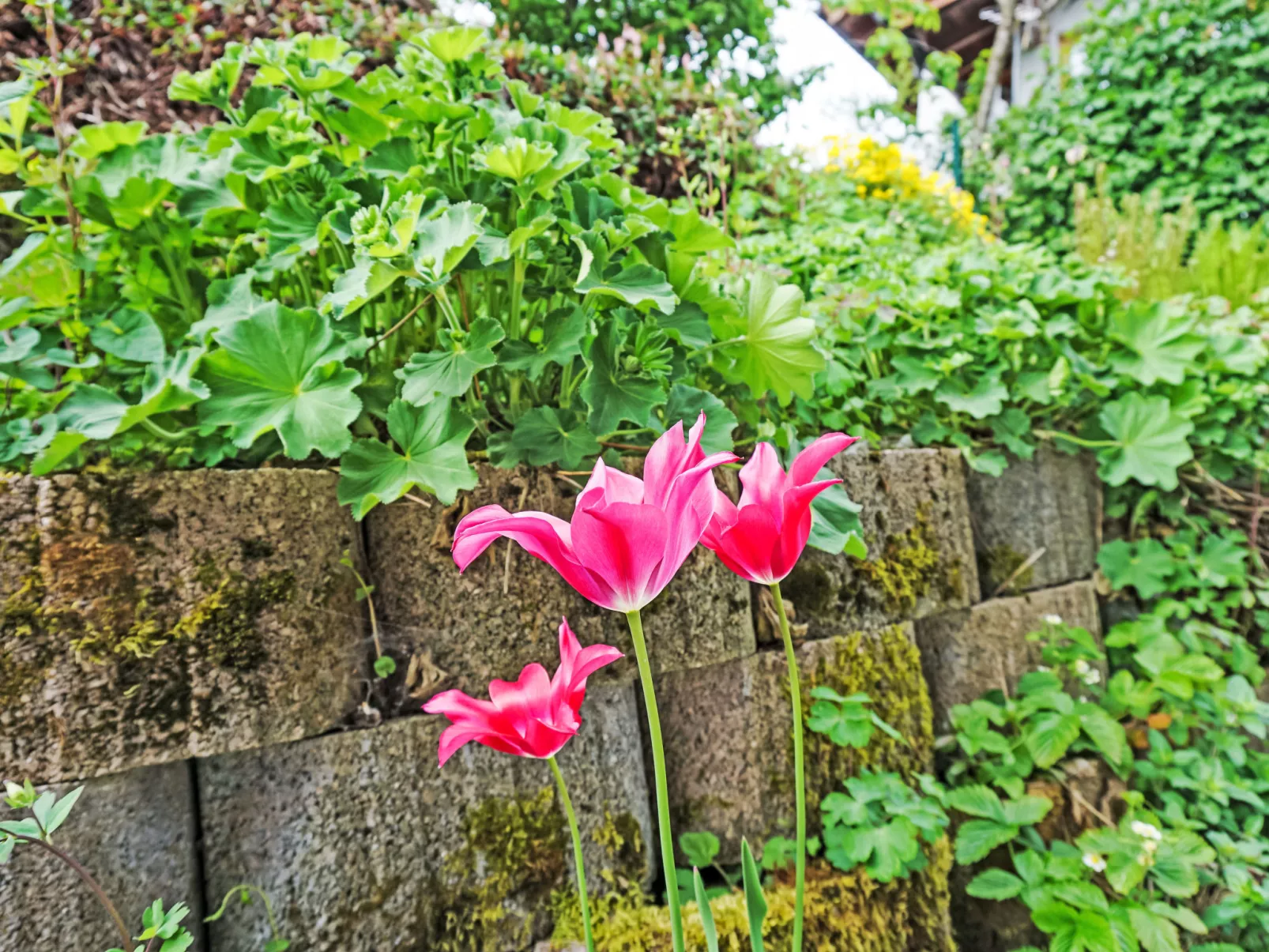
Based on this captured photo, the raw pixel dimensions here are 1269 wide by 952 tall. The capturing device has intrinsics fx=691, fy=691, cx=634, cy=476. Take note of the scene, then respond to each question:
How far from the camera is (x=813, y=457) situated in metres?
0.75

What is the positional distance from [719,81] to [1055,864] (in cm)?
417

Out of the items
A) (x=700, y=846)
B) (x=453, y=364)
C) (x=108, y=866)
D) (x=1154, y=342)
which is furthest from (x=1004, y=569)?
(x=108, y=866)

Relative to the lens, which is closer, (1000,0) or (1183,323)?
(1183,323)

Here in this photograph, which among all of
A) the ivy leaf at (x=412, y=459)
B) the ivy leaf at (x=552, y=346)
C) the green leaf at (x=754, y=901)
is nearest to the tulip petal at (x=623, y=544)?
the green leaf at (x=754, y=901)

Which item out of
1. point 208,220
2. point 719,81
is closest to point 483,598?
point 208,220

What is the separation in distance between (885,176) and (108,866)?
4.39m

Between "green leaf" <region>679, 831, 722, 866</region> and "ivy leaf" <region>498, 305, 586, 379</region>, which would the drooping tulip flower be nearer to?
"ivy leaf" <region>498, 305, 586, 379</region>

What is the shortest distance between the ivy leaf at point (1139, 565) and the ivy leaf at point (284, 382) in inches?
95.6

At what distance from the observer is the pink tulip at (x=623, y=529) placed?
62 cm

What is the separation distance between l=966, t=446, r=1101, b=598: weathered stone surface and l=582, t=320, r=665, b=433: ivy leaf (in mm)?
1389

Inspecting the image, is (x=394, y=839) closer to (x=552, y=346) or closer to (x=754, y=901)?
(x=754, y=901)

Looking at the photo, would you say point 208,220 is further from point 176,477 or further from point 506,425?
point 506,425

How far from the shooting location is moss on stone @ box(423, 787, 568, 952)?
1171 mm

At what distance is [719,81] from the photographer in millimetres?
4145
